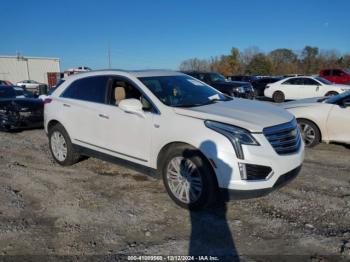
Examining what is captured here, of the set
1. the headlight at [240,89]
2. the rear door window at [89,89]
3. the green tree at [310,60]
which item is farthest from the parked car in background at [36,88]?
the green tree at [310,60]

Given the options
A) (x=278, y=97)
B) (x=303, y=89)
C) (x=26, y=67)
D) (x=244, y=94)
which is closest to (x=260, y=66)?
(x=26, y=67)

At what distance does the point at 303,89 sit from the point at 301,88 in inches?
5.7

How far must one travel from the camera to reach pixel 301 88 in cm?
1762

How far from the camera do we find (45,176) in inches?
215

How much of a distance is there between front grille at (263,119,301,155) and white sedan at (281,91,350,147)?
9.58ft

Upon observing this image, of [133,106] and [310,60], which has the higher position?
[310,60]

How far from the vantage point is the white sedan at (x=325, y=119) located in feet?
21.5

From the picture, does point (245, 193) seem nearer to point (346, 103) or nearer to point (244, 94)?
point (346, 103)

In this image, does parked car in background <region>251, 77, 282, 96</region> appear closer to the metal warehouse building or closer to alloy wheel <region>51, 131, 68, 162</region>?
alloy wheel <region>51, 131, 68, 162</region>

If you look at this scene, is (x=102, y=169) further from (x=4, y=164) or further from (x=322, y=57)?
(x=322, y=57)

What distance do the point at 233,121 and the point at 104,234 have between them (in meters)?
1.96

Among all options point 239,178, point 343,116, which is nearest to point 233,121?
point 239,178

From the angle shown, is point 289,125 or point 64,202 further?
point 64,202

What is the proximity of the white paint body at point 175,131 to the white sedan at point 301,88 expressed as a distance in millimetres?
13282
